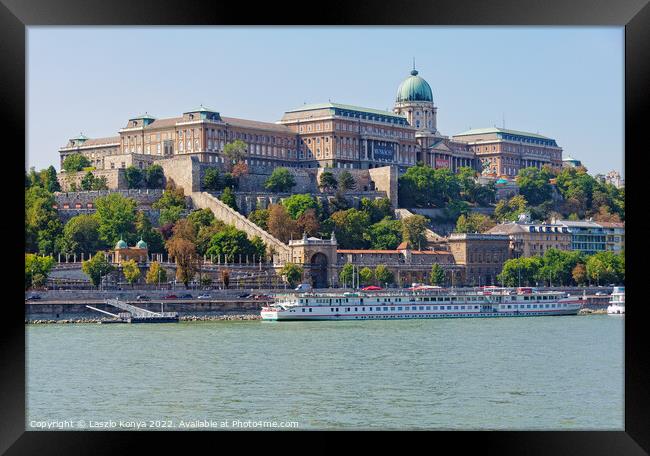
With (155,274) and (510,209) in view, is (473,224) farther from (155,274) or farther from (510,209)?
(155,274)

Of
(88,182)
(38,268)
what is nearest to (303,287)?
(38,268)

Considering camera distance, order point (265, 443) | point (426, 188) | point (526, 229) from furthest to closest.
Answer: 1. point (426, 188)
2. point (526, 229)
3. point (265, 443)

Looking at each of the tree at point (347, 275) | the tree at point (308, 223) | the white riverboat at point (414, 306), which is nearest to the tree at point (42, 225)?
the white riverboat at point (414, 306)

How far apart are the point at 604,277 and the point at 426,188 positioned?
8464mm

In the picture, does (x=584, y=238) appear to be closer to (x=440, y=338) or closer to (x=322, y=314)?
(x=322, y=314)

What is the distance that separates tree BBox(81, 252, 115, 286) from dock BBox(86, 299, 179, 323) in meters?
2.71

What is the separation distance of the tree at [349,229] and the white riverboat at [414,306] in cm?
677

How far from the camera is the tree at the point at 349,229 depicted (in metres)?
38.1

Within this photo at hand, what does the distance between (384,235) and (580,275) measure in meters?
5.71

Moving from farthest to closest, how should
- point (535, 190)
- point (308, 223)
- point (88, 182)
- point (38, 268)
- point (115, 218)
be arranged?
point (535, 190), point (88, 182), point (308, 223), point (115, 218), point (38, 268)

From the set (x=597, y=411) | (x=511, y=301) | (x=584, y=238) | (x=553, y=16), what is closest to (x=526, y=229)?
(x=584, y=238)

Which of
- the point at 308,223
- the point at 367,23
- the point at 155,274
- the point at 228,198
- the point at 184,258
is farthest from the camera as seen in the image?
the point at 228,198

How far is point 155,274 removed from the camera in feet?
103

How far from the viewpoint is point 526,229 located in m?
40.1
